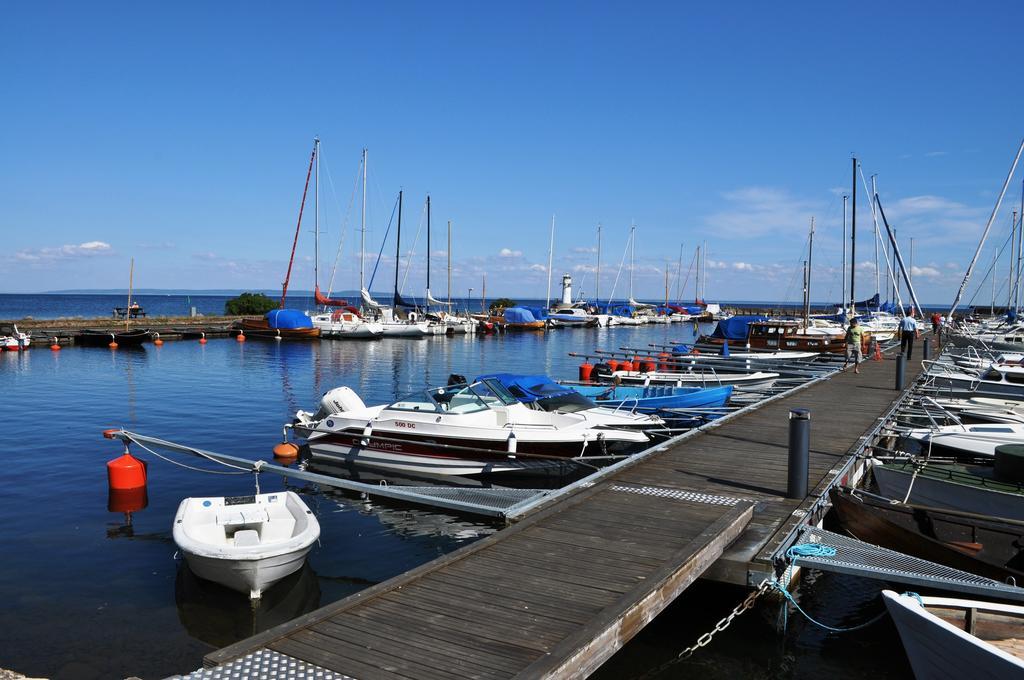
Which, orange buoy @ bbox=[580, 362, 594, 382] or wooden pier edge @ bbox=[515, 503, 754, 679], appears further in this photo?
orange buoy @ bbox=[580, 362, 594, 382]

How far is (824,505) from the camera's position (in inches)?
407

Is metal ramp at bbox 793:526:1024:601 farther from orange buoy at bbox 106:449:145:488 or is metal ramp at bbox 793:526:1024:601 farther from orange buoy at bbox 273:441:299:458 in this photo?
orange buoy at bbox 106:449:145:488

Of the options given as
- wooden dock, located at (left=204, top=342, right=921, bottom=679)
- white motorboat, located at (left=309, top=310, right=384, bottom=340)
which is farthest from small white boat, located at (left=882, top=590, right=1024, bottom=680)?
white motorboat, located at (left=309, top=310, right=384, bottom=340)

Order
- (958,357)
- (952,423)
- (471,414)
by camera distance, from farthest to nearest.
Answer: (958,357)
(952,423)
(471,414)

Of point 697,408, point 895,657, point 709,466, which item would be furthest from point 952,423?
point 895,657

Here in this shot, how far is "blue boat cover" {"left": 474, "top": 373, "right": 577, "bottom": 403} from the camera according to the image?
16609mm

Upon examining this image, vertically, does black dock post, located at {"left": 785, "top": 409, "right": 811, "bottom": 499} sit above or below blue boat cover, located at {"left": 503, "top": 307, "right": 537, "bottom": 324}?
below

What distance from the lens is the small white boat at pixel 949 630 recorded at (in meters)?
5.61

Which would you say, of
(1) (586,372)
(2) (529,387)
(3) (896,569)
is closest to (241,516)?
(2) (529,387)

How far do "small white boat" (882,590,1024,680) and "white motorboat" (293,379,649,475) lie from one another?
877cm

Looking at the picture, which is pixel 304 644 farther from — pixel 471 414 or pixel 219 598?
pixel 471 414

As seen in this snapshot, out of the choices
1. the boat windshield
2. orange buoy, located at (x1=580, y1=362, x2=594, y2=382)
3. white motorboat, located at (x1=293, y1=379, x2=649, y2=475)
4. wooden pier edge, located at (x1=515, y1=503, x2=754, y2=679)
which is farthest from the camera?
orange buoy, located at (x1=580, y1=362, x2=594, y2=382)

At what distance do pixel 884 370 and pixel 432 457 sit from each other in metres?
21.1

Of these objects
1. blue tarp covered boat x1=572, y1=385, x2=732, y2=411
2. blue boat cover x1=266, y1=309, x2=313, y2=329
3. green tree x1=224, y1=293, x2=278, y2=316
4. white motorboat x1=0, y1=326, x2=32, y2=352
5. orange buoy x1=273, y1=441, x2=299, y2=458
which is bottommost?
orange buoy x1=273, y1=441, x2=299, y2=458
